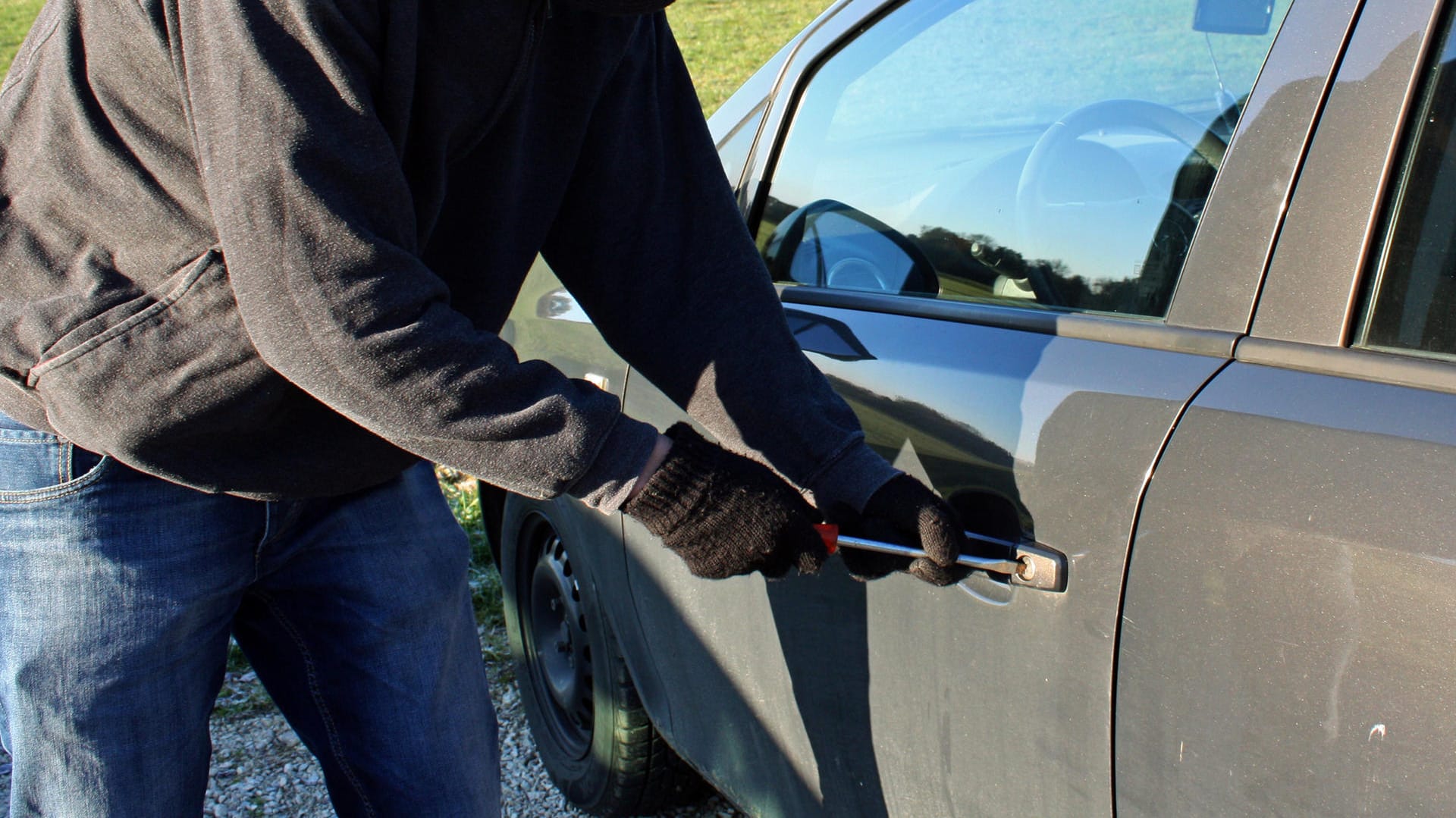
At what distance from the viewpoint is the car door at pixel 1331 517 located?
1.01 metres

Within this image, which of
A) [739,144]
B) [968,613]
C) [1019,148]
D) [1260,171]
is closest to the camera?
[1260,171]

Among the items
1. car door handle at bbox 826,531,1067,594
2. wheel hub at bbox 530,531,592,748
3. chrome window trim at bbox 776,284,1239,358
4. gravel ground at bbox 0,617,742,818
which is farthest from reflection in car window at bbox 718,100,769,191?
gravel ground at bbox 0,617,742,818

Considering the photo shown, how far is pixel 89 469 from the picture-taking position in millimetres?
1329

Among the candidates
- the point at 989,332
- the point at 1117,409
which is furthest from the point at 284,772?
the point at 1117,409

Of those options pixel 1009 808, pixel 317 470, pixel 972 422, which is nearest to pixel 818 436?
pixel 972 422

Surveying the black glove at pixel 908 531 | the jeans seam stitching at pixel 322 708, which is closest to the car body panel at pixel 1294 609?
the black glove at pixel 908 531

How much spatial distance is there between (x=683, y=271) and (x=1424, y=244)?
85 centimetres

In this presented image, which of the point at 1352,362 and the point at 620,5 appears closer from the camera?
the point at 1352,362

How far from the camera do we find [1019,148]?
5.62 ft

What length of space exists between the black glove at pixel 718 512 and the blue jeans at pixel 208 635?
38 centimetres

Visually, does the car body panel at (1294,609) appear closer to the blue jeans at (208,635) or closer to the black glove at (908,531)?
the black glove at (908,531)

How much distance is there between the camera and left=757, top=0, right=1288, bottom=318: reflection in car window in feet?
4.75

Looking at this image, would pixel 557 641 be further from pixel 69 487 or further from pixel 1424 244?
pixel 1424 244

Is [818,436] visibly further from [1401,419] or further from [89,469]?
[89,469]
